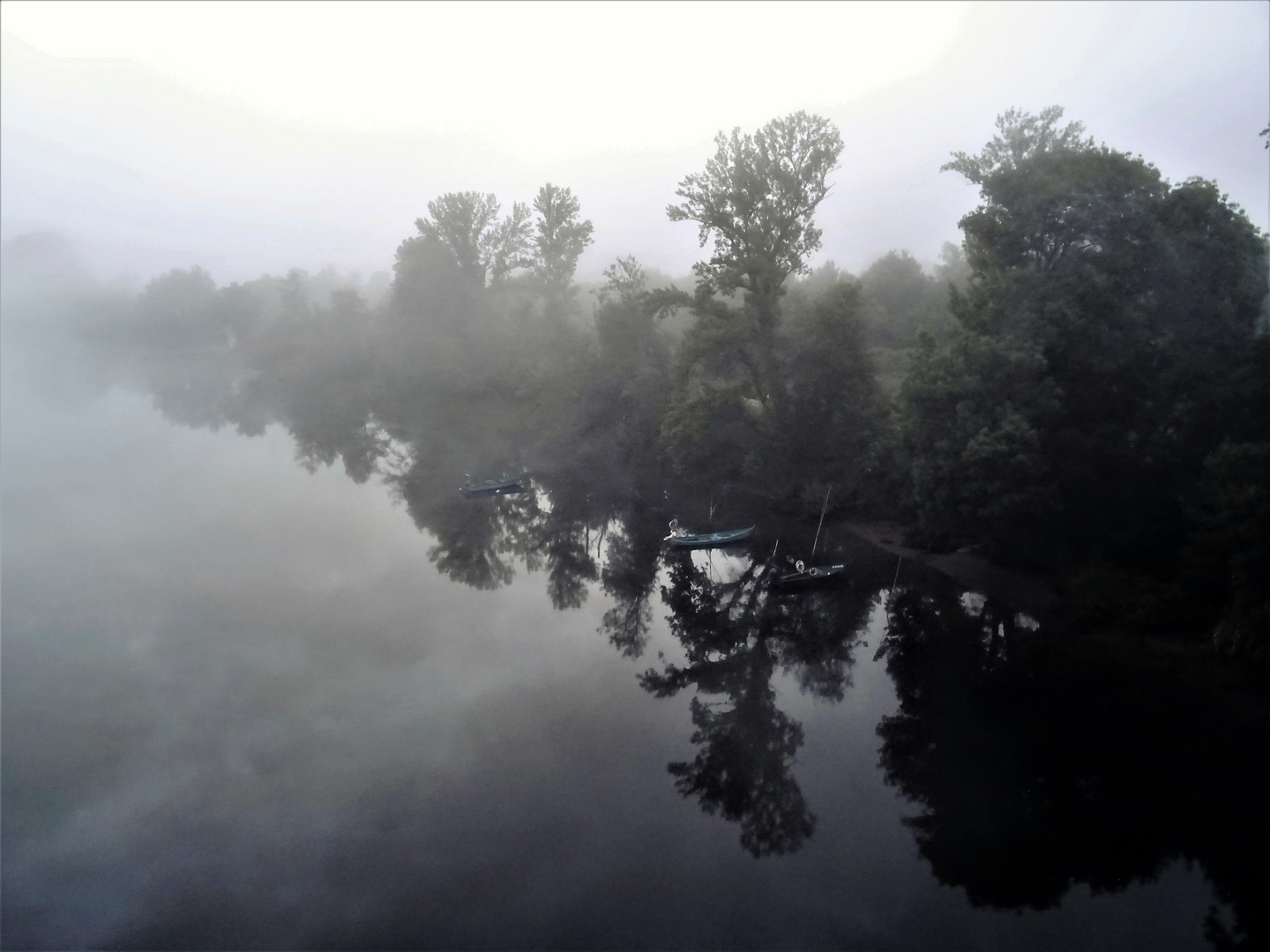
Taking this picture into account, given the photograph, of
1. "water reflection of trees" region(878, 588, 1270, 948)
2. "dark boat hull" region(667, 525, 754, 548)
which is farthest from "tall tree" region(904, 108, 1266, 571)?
"dark boat hull" region(667, 525, 754, 548)

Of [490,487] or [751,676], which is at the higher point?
[490,487]

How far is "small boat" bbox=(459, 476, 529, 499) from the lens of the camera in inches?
1681

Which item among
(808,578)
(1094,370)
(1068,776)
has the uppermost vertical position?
(1094,370)

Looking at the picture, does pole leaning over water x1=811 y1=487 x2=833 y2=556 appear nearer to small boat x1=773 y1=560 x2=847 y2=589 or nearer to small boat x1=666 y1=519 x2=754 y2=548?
small boat x1=666 y1=519 x2=754 y2=548

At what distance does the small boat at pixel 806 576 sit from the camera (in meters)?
28.1

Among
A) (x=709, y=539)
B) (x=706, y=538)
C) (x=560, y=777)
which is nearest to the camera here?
(x=560, y=777)

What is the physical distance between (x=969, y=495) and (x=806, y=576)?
6.48 m

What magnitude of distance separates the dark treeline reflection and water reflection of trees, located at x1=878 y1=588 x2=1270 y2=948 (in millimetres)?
72

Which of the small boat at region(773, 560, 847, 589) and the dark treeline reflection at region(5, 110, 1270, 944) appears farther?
the small boat at region(773, 560, 847, 589)

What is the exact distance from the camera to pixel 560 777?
17734mm

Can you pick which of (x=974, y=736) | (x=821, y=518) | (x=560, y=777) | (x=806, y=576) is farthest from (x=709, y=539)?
(x=560, y=777)

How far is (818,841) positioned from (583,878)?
4842 millimetres

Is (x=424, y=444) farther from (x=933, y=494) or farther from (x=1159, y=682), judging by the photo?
(x=1159, y=682)

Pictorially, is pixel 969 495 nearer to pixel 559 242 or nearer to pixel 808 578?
pixel 808 578
